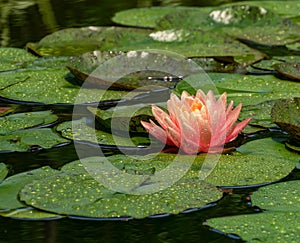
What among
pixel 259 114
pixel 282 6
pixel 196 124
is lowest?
pixel 282 6

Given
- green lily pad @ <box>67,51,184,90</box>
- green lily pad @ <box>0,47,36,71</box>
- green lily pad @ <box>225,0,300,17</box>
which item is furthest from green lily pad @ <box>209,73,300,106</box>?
green lily pad @ <box>225,0,300,17</box>

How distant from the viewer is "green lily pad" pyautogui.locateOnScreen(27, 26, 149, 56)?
11.8 feet

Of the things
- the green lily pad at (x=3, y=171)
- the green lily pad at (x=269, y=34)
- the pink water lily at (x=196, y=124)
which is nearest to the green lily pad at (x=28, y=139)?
the green lily pad at (x=3, y=171)

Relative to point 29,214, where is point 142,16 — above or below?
below

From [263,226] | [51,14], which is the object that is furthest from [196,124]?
[51,14]

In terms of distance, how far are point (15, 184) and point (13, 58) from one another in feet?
4.76

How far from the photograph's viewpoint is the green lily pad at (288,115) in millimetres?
2243

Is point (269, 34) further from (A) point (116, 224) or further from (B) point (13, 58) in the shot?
(A) point (116, 224)

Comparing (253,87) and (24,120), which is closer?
(24,120)

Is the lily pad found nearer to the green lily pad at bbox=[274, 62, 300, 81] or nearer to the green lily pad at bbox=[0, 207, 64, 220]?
the green lily pad at bbox=[0, 207, 64, 220]

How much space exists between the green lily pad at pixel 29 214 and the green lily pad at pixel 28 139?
466 mm

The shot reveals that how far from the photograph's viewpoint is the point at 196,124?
2.21 m

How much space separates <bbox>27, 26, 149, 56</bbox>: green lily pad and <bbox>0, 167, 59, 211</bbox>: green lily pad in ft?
5.00

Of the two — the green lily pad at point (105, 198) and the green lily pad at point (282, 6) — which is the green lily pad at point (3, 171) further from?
the green lily pad at point (282, 6)
